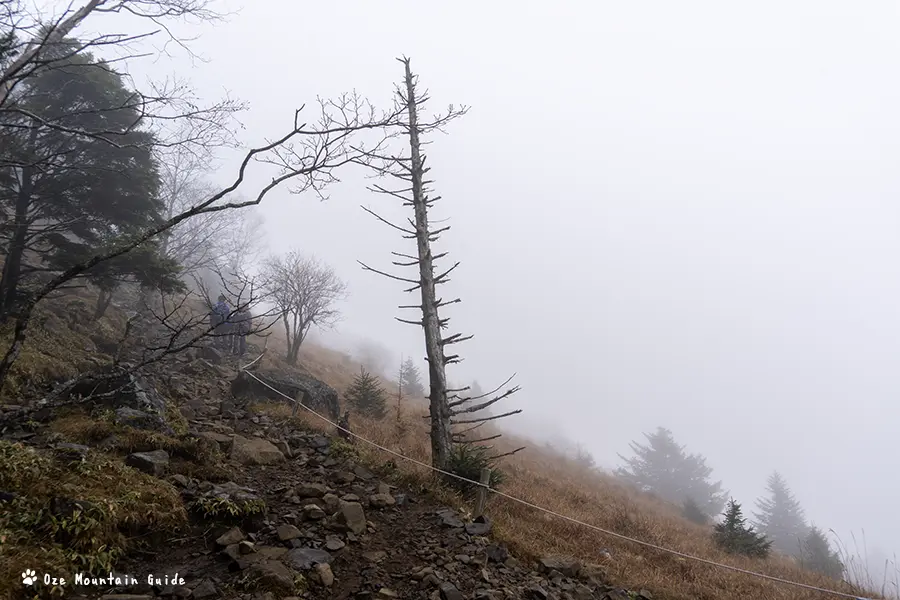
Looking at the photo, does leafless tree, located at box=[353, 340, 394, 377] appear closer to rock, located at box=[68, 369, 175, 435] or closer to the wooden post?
rock, located at box=[68, 369, 175, 435]

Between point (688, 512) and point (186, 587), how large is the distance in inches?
924

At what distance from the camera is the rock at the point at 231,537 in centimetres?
451

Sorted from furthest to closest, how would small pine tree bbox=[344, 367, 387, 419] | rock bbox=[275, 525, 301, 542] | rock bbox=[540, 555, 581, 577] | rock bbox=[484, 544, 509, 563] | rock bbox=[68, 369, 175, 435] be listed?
small pine tree bbox=[344, 367, 387, 419] → rock bbox=[68, 369, 175, 435] → rock bbox=[540, 555, 581, 577] → rock bbox=[484, 544, 509, 563] → rock bbox=[275, 525, 301, 542]

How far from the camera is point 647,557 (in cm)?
812

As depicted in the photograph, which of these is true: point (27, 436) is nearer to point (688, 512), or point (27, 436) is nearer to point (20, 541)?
point (20, 541)

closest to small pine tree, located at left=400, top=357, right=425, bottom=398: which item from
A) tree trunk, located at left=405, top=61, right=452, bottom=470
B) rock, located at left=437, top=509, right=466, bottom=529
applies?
tree trunk, located at left=405, top=61, right=452, bottom=470

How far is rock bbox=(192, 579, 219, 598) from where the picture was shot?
3750 mm

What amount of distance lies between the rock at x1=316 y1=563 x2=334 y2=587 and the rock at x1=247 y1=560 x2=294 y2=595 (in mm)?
322

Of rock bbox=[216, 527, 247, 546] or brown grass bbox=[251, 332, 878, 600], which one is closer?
rock bbox=[216, 527, 247, 546]

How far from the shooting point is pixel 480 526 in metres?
6.27

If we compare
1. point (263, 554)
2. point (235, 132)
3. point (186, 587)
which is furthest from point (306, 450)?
point (235, 132)

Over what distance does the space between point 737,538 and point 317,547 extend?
510 inches

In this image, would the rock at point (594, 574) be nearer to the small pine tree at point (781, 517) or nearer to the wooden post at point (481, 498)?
the wooden post at point (481, 498)

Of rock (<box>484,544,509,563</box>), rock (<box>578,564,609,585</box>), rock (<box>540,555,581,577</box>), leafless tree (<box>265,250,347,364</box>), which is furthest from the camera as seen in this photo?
leafless tree (<box>265,250,347,364</box>)
